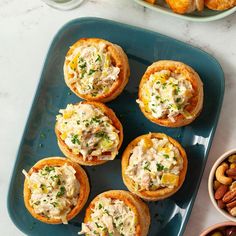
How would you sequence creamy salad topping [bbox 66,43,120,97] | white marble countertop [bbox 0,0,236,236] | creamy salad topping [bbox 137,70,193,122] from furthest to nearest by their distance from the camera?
white marble countertop [bbox 0,0,236,236], creamy salad topping [bbox 66,43,120,97], creamy salad topping [bbox 137,70,193,122]

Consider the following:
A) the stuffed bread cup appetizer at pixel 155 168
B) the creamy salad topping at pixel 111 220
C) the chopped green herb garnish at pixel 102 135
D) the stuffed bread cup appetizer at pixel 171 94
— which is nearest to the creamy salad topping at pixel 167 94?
the stuffed bread cup appetizer at pixel 171 94

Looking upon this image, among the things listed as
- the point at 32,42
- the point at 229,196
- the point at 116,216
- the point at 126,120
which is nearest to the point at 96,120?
the point at 126,120

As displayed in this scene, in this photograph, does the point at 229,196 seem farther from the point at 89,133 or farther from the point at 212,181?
the point at 89,133

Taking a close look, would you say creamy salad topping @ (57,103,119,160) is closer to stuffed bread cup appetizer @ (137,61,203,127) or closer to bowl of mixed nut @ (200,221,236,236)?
stuffed bread cup appetizer @ (137,61,203,127)

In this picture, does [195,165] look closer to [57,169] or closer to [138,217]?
[138,217]

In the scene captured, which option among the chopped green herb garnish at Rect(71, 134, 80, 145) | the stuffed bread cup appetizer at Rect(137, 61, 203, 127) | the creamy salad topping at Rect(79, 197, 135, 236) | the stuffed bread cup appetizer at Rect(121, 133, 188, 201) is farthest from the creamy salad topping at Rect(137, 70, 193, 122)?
the creamy salad topping at Rect(79, 197, 135, 236)

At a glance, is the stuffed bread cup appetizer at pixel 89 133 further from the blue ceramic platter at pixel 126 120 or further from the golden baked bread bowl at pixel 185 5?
the golden baked bread bowl at pixel 185 5

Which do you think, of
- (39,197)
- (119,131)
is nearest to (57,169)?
(39,197)
